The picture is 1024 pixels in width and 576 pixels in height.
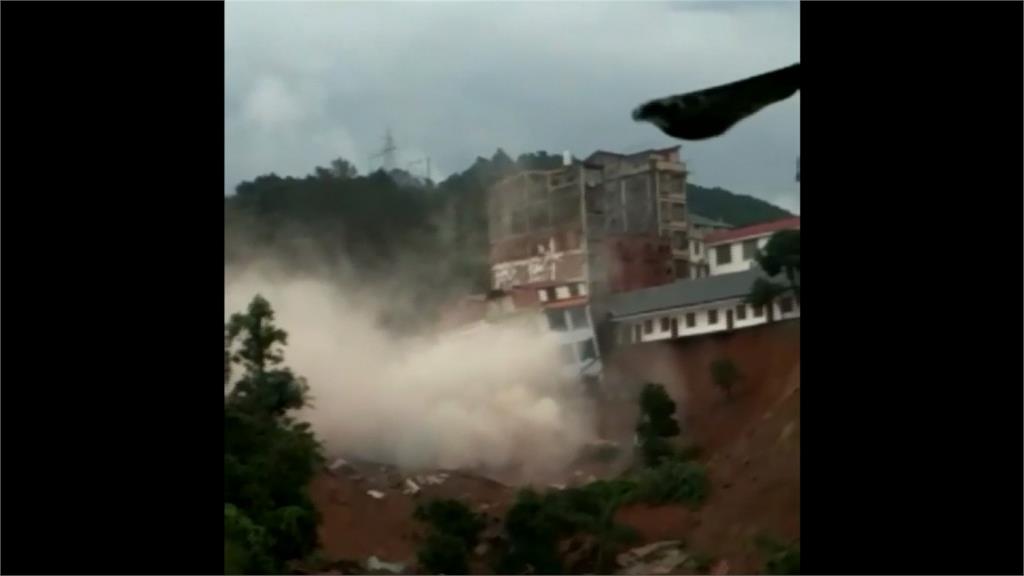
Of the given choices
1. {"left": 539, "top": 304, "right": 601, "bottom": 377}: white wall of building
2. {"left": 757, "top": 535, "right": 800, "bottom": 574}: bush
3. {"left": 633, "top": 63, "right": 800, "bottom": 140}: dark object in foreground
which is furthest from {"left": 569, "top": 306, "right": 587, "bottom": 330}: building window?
{"left": 757, "top": 535, "right": 800, "bottom": 574}: bush

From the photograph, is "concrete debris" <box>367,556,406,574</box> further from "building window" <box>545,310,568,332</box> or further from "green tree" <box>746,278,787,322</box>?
"green tree" <box>746,278,787,322</box>

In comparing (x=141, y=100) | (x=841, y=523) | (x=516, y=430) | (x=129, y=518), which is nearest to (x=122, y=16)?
(x=141, y=100)

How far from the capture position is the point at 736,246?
6.45ft

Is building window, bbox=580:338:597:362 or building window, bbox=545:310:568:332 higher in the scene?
building window, bbox=545:310:568:332

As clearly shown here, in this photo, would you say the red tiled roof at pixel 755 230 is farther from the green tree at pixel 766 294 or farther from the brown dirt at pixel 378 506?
the brown dirt at pixel 378 506

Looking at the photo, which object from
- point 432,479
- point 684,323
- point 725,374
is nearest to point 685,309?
point 684,323

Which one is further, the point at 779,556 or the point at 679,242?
the point at 679,242

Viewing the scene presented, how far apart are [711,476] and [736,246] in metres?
0.38

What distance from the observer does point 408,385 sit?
196 centimetres

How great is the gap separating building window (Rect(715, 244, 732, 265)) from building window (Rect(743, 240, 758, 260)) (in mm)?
25

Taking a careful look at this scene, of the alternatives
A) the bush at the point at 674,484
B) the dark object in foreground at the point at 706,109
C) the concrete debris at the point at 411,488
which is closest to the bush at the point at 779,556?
the bush at the point at 674,484

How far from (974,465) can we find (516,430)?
2.33 feet

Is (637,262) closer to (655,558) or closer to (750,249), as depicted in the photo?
(750,249)

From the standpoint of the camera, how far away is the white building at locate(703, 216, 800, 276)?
1946 mm
